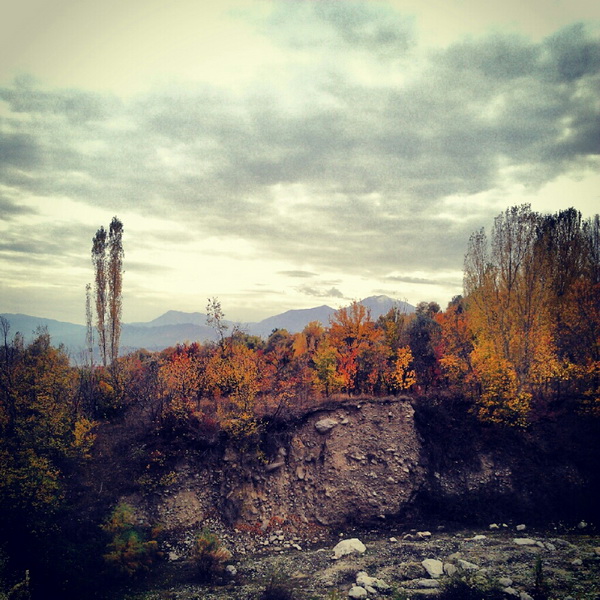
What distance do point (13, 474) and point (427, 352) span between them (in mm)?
→ 36094

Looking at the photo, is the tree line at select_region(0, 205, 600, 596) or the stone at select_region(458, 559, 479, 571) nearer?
the stone at select_region(458, 559, 479, 571)

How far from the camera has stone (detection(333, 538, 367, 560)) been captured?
960 inches

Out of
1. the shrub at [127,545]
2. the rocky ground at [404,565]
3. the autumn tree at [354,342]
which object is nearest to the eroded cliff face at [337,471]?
the rocky ground at [404,565]

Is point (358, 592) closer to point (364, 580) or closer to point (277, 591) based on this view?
point (364, 580)

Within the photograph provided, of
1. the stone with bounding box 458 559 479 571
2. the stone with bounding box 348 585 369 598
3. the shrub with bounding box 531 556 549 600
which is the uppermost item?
the shrub with bounding box 531 556 549 600

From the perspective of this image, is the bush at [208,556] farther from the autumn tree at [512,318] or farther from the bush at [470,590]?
the autumn tree at [512,318]

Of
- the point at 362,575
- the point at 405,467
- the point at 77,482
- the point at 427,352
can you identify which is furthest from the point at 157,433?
the point at 427,352

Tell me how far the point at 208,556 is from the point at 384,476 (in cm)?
1431

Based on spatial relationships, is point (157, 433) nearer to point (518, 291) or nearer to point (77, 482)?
point (77, 482)

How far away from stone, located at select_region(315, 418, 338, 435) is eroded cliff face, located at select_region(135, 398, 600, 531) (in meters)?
0.09

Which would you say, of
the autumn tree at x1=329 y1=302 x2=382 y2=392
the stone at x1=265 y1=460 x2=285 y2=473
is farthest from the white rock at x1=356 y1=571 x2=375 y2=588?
the autumn tree at x1=329 y1=302 x2=382 y2=392

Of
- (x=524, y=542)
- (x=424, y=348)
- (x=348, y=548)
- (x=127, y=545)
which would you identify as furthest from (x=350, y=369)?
(x=127, y=545)

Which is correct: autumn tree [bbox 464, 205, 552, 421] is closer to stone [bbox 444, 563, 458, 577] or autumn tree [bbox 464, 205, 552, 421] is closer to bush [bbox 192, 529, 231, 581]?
stone [bbox 444, 563, 458, 577]

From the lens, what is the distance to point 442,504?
28438 mm
